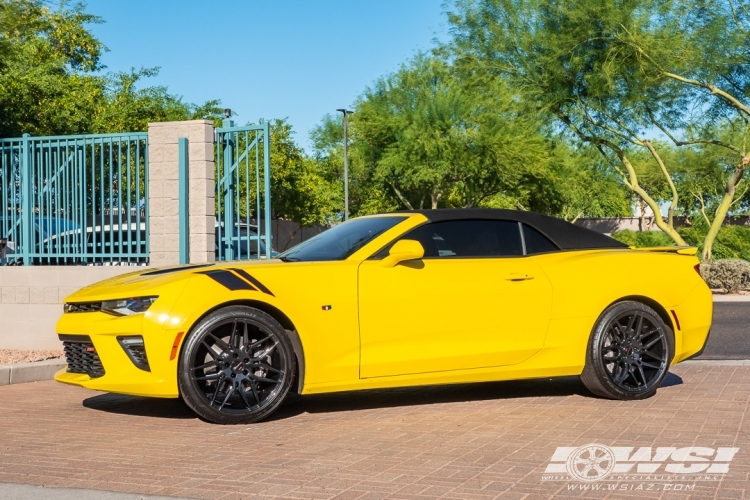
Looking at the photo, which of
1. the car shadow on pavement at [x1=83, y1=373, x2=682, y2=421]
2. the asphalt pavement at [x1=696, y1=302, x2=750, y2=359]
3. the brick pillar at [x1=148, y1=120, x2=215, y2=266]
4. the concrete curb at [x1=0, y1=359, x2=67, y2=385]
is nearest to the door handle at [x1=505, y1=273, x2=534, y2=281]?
the car shadow on pavement at [x1=83, y1=373, x2=682, y2=421]

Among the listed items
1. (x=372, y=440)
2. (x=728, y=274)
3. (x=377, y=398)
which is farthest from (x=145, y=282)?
(x=728, y=274)

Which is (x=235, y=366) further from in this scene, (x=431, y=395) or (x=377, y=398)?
(x=431, y=395)

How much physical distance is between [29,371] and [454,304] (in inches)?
190

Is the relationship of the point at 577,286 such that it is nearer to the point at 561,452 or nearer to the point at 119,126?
the point at 561,452

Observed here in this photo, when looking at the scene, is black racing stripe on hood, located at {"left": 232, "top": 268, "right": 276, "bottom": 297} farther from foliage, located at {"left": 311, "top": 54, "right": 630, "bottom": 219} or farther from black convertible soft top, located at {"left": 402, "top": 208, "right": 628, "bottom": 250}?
Result: foliage, located at {"left": 311, "top": 54, "right": 630, "bottom": 219}

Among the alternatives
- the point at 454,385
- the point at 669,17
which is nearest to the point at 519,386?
the point at 454,385

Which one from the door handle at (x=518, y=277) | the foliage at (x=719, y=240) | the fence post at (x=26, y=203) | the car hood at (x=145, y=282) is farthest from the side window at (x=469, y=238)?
the foliage at (x=719, y=240)

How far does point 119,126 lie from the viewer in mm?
33625

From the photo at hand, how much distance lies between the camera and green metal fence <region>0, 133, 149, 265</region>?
1305cm

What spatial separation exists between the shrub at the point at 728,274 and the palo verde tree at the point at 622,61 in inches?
92.9

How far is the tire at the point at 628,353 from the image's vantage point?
27.4 ft

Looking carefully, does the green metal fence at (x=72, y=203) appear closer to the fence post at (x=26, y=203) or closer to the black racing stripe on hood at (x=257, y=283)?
the fence post at (x=26, y=203)

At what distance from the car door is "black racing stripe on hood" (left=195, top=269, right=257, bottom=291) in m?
0.86

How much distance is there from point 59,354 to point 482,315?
19.8 feet
